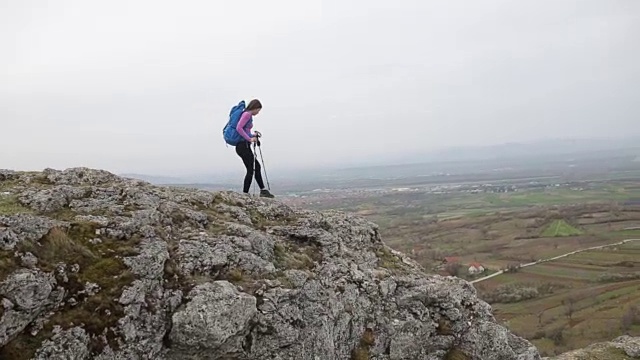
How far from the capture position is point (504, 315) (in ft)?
236

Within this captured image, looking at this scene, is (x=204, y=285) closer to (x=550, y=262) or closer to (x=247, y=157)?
(x=247, y=157)

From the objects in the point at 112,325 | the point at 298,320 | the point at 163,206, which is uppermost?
the point at 163,206

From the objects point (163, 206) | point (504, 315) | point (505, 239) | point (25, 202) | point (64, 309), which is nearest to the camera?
point (64, 309)

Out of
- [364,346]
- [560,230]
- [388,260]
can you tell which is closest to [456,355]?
[364,346]

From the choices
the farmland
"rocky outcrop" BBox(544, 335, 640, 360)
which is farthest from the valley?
"rocky outcrop" BBox(544, 335, 640, 360)

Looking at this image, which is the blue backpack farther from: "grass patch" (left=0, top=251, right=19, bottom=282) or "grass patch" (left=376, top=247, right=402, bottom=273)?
"grass patch" (left=0, top=251, right=19, bottom=282)

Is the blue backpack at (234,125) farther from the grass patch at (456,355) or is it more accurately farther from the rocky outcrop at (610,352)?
the rocky outcrop at (610,352)

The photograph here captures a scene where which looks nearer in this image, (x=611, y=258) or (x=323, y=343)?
(x=323, y=343)

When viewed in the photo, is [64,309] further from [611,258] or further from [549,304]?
[611,258]

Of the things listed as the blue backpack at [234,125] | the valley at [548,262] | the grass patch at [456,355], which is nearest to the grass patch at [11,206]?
the blue backpack at [234,125]

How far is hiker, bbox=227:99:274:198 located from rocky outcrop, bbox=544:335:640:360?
17796 millimetres

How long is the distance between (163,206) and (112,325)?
4273 mm

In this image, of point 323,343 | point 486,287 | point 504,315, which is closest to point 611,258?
point 486,287

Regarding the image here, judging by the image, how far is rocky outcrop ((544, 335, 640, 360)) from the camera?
23869mm
